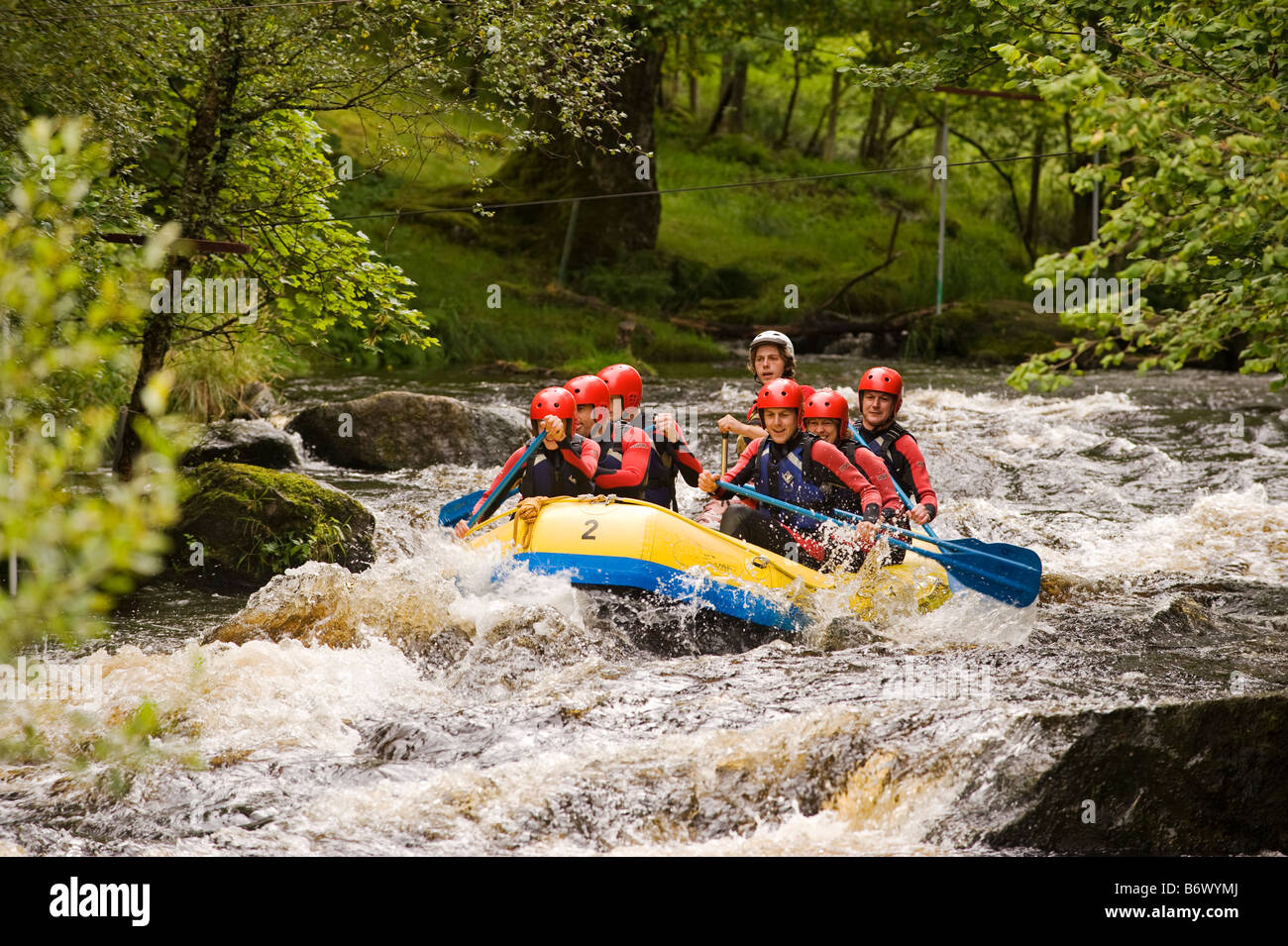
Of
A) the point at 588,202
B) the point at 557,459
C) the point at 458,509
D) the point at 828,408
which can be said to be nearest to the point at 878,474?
the point at 828,408

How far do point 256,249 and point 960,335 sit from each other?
13525 mm

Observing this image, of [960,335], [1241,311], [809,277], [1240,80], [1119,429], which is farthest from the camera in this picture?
[809,277]

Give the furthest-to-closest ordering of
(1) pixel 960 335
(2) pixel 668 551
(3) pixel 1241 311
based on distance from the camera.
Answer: (1) pixel 960 335 < (2) pixel 668 551 < (3) pixel 1241 311

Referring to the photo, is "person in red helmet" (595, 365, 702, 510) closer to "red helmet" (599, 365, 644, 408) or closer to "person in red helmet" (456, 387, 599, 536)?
"red helmet" (599, 365, 644, 408)

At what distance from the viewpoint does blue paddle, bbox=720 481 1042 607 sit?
6301 mm

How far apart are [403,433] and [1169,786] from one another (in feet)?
28.0

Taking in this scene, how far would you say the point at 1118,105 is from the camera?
131 inches

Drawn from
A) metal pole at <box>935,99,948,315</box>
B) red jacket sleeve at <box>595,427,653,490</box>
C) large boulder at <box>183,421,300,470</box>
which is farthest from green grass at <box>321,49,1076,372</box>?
red jacket sleeve at <box>595,427,653,490</box>

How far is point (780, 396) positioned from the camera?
22.3 ft

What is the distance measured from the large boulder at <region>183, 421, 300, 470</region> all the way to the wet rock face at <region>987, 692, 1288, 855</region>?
749cm

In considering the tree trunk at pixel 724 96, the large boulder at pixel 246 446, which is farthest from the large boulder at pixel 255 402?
the tree trunk at pixel 724 96
